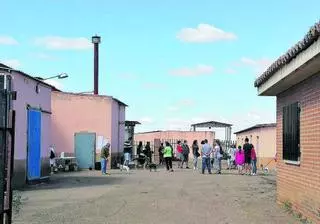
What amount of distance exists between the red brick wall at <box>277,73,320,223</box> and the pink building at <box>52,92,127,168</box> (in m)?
20.8

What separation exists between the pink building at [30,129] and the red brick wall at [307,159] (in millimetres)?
8966

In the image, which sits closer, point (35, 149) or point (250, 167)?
point (35, 149)

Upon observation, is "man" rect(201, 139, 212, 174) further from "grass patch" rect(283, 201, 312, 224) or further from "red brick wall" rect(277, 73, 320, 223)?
"red brick wall" rect(277, 73, 320, 223)

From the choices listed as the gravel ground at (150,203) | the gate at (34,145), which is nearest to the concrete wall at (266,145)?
the gravel ground at (150,203)

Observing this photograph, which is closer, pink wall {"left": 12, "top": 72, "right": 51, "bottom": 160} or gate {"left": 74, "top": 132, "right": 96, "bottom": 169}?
pink wall {"left": 12, "top": 72, "right": 51, "bottom": 160}

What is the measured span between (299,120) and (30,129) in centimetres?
1095

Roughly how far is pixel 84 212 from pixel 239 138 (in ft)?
142

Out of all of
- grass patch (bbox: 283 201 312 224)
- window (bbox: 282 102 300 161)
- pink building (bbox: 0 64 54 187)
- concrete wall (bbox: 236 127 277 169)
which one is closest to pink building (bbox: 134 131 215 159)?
concrete wall (bbox: 236 127 277 169)

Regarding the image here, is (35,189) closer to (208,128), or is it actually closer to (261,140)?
(261,140)

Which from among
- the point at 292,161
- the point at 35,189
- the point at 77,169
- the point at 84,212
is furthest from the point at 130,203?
the point at 77,169

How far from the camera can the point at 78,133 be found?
110ft

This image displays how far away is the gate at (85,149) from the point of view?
3291 cm

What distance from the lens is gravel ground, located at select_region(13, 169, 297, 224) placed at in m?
12.0

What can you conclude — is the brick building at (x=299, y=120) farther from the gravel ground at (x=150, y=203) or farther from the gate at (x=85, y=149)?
the gate at (x=85, y=149)
